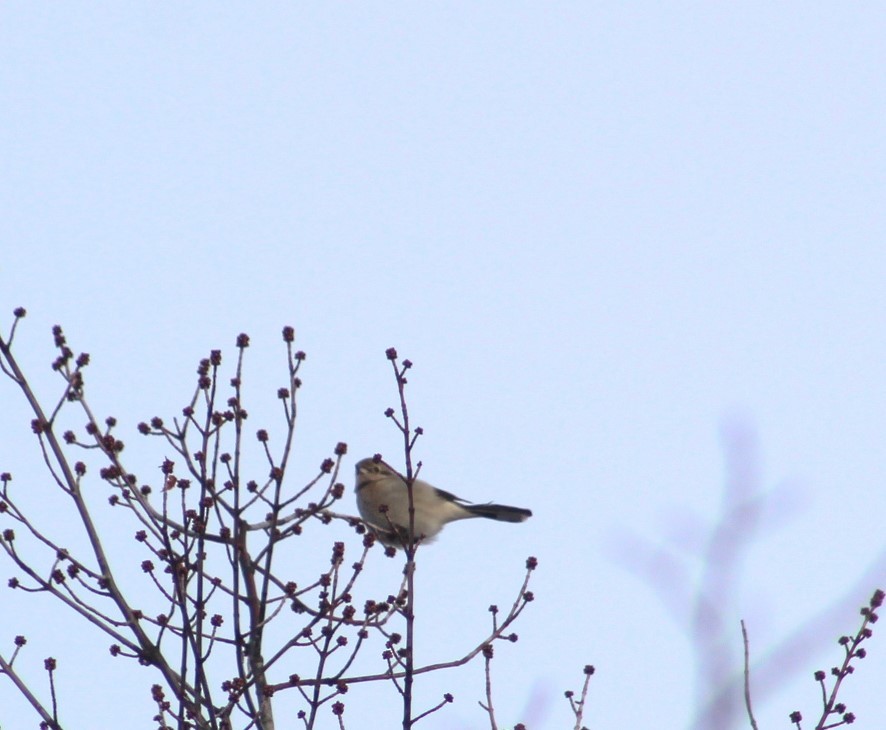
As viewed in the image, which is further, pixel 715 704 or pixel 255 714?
pixel 255 714

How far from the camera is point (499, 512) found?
427 inches

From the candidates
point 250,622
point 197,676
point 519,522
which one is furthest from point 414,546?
point 519,522

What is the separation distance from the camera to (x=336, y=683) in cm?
539

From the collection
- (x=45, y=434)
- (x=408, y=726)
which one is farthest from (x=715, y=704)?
(x=45, y=434)

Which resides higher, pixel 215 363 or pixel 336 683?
pixel 215 363

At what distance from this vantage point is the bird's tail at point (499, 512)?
1073cm

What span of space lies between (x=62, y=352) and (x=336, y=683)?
175cm

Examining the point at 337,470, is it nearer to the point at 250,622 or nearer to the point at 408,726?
the point at 250,622

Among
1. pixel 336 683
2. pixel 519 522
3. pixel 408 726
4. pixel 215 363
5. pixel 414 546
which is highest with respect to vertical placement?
pixel 519 522

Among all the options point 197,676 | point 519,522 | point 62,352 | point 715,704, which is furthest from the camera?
point 519,522

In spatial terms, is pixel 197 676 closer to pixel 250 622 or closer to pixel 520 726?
pixel 250 622

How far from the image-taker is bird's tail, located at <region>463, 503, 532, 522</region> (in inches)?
423

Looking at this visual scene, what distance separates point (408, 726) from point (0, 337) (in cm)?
220

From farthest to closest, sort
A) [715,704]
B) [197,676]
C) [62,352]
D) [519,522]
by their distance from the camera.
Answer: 1. [519,522]
2. [62,352]
3. [197,676]
4. [715,704]
